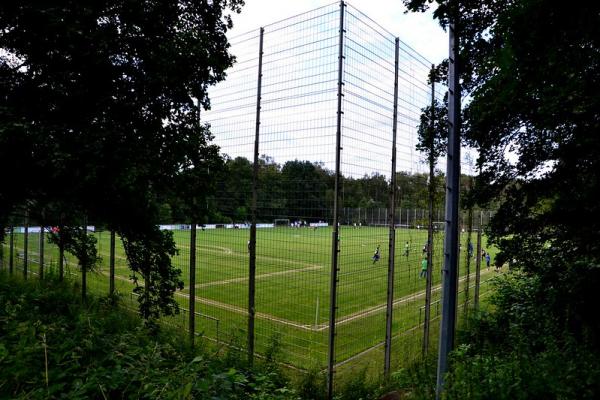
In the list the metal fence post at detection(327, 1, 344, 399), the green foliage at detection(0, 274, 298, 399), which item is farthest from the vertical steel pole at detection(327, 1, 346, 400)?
the green foliage at detection(0, 274, 298, 399)

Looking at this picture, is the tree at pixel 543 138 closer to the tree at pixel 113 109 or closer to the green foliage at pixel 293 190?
the green foliage at pixel 293 190

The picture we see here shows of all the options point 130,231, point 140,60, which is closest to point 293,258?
point 130,231

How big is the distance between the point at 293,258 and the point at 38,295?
13.2ft

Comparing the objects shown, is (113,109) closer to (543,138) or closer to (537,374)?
(537,374)

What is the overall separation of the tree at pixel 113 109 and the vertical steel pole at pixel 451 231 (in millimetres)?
3012

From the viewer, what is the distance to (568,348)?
3479 mm

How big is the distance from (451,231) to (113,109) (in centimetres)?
387

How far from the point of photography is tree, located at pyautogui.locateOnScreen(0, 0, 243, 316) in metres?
3.84

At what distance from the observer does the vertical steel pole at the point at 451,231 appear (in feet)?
8.73

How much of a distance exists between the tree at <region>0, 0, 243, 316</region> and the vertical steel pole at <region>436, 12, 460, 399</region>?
3.01 meters

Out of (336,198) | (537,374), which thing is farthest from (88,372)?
(336,198)

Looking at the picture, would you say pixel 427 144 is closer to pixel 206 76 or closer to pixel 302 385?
pixel 206 76

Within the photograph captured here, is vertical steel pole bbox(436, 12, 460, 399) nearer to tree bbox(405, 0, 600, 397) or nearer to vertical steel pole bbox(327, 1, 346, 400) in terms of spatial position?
tree bbox(405, 0, 600, 397)

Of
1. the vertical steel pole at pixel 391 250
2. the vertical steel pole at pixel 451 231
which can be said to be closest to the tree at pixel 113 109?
the vertical steel pole at pixel 451 231
